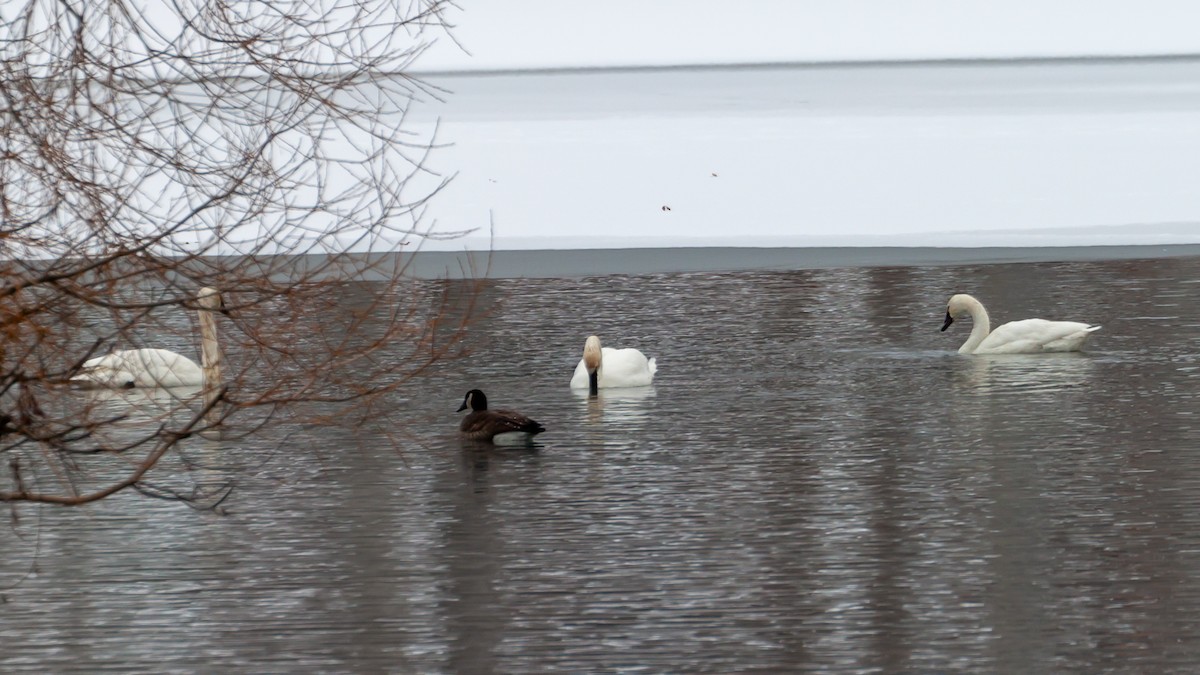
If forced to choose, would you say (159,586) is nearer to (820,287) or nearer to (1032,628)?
(1032,628)

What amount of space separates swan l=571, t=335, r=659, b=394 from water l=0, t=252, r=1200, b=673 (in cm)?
16

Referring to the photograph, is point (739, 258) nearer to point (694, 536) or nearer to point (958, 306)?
point (958, 306)

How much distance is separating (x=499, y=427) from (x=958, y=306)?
5.30m

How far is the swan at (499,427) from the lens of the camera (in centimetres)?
1079

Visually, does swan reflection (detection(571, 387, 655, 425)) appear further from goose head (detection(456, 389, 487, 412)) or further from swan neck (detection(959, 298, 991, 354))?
swan neck (detection(959, 298, 991, 354))

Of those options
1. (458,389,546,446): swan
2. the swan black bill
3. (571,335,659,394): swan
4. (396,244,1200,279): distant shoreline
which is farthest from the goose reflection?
(396,244,1200,279): distant shoreline

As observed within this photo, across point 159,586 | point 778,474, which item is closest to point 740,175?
point 778,474

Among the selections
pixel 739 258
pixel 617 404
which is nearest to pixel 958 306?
pixel 617 404

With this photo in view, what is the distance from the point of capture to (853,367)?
44.1ft

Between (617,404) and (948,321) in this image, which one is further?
(948,321)

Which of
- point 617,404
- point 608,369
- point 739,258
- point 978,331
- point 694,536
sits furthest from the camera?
point 739,258

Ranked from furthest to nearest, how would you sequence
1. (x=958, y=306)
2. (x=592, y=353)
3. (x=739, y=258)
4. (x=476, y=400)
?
(x=739, y=258) → (x=958, y=306) → (x=592, y=353) → (x=476, y=400)

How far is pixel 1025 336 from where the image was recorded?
1412 centimetres

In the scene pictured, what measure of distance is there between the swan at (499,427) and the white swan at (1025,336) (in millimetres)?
4334
